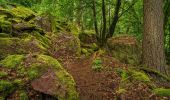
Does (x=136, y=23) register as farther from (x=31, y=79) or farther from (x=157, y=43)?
(x=31, y=79)

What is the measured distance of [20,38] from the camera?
11.4m

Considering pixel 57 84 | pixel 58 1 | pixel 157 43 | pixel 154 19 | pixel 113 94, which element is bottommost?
pixel 113 94

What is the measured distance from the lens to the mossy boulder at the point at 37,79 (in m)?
7.25

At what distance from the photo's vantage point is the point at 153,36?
1028cm

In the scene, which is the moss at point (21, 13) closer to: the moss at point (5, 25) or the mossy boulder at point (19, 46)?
the moss at point (5, 25)

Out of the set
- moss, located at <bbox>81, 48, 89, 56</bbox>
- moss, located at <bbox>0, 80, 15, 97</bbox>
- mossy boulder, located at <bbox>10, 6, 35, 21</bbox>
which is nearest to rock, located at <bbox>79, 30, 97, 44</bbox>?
moss, located at <bbox>81, 48, 89, 56</bbox>

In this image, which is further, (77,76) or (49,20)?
(49,20)

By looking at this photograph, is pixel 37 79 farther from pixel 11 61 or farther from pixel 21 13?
pixel 21 13

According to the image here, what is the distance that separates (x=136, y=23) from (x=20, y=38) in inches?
353

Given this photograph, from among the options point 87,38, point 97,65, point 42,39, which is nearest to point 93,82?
point 97,65

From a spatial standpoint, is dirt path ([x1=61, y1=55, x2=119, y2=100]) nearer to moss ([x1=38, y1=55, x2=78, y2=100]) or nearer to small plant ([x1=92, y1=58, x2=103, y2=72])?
small plant ([x1=92, y1=58, x2=103, y2=72])

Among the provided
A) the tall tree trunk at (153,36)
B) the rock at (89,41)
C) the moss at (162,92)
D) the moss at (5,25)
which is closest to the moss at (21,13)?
the moss at (5,25)

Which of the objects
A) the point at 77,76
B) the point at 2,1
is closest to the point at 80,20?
the point at 2,1

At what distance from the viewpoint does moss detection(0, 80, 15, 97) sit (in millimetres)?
7234
